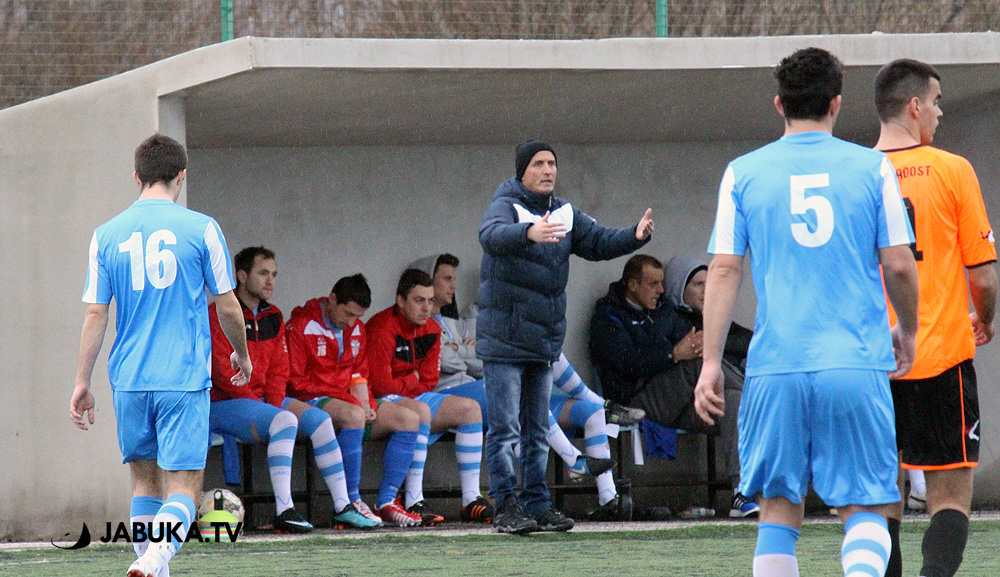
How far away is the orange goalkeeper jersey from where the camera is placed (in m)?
3.95

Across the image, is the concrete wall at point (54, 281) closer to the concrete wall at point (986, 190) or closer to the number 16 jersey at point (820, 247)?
the number 16 jersey at point (820, 247)

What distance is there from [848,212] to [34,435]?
17.3 ft

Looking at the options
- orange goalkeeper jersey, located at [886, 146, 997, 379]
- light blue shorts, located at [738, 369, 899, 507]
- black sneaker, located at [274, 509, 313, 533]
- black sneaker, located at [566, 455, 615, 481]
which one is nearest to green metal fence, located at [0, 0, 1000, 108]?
black sneaker, located at [566, 455, 615, 481]

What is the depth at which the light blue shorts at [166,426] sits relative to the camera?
451cm

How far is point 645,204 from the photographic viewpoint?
31.8 feet

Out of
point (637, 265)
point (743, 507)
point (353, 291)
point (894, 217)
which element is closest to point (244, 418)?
point (353, 291)

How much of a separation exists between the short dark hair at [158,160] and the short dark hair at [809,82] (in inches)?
90.8

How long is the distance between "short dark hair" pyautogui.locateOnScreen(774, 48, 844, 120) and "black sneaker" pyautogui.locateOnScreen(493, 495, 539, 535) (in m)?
3.61

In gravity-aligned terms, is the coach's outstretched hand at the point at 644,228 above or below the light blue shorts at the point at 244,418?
above

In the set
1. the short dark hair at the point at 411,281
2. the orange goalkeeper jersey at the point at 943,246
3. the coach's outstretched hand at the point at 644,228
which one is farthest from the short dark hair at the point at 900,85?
the short dark hair at the point at 411,281

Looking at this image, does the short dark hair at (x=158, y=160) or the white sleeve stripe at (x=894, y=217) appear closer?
the white sleeve stripe at (x=894, y=217)

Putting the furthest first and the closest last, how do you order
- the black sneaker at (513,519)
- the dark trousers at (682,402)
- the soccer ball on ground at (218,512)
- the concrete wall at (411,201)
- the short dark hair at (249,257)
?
1. the concrete wall at (411,201)
2. the dark trousers at (682,402)
3. the short dark hair at (249,257)
4. the soccer ball on ground at (218,512)
5. the black sneaker at (513,519)

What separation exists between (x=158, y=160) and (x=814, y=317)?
2.52 m

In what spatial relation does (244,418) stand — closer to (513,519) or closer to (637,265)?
(513,519)
